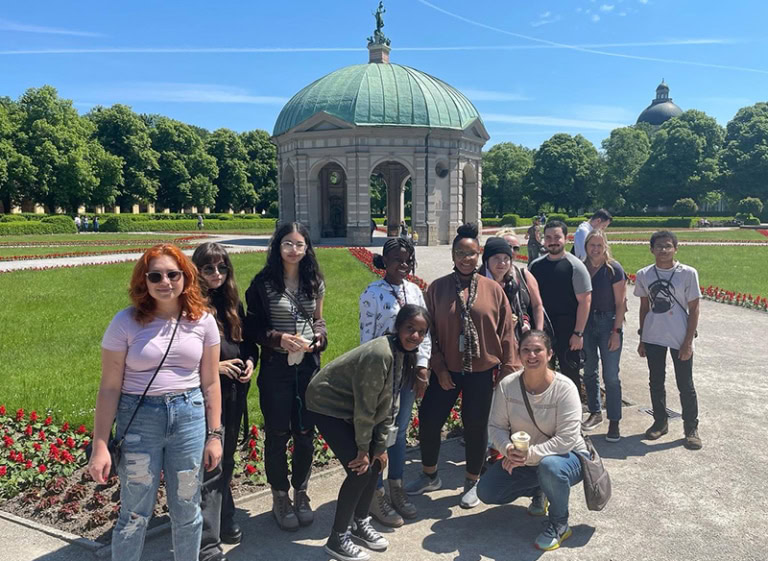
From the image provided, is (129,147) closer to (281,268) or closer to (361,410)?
(281,268)

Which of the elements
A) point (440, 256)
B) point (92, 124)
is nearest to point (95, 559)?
point (440, 256)

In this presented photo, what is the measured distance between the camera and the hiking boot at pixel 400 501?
4574 millimetres

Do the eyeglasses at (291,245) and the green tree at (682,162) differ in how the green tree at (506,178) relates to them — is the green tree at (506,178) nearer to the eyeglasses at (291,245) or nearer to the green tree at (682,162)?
the green tree at (682,162)

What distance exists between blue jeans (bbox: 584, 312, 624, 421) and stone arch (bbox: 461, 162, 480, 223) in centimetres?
3049

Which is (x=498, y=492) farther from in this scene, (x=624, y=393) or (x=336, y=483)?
(x=624, y=393)

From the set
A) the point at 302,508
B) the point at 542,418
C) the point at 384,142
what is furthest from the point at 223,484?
the point at 384,142

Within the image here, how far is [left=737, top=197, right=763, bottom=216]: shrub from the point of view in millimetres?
58719

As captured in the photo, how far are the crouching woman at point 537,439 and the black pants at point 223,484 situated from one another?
1.98 meters

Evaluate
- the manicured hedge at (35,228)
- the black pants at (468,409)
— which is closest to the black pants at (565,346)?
the black pants at (468,409)

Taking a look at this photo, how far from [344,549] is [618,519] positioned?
7.30 ft

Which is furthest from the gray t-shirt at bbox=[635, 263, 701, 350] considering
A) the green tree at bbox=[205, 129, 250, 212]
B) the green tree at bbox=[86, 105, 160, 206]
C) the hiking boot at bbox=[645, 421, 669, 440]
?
the green tree at bbox=[205, 129, 250, 212]

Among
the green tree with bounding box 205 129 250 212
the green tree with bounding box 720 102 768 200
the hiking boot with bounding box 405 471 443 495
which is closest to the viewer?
the hiking boot with bounding box 405 471 443 495

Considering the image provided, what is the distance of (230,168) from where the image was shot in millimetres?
66938

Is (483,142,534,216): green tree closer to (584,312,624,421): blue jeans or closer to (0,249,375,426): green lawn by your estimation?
(0,249,375,426): green lawn
